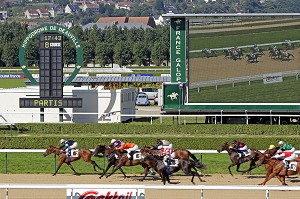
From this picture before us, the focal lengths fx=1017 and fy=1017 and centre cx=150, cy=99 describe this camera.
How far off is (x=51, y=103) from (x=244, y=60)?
20.8 ft

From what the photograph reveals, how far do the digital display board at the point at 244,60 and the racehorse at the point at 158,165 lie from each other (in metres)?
12.1

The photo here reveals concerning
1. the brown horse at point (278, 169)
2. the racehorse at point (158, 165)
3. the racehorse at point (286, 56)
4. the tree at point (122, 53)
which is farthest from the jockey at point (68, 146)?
the tree at point (122, 53)

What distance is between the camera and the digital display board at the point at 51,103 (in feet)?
107

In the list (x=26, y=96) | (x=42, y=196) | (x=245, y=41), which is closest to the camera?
(x=42, y=196)

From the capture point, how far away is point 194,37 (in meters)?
31.7

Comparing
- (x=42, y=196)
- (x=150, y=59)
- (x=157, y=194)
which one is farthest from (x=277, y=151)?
(x=150, y=59)

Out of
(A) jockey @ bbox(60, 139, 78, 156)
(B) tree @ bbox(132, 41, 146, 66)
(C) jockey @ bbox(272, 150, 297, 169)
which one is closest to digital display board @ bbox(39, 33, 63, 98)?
(A) jockey @ bbox(60, 139, 78, 156)

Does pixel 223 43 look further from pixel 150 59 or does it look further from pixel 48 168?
pixel 150 59

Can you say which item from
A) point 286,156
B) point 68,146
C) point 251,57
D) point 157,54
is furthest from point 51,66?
point 157,54

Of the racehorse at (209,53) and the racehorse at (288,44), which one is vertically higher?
the racehorse at (288,44)

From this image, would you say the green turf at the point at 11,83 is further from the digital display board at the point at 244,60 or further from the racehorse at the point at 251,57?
the racehorse at the point at 251,57

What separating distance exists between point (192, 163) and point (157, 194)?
1762 millimetres

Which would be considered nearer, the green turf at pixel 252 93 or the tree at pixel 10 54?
the green turf at pixel 252 93

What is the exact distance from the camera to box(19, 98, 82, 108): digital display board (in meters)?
32.5
